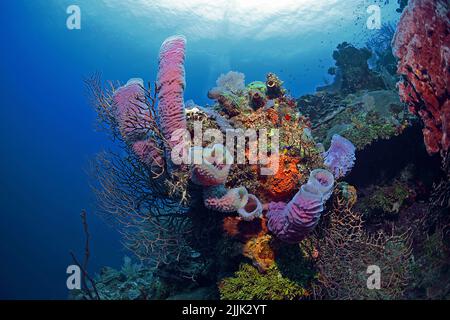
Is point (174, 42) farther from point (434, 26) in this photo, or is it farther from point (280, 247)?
point (434, 26)

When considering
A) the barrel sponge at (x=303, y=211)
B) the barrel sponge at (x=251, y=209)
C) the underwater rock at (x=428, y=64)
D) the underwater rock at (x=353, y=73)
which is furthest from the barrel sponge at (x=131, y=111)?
the underwater rock at (x=353, y=73)

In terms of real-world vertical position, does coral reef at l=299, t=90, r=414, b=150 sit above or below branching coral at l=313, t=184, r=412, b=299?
above

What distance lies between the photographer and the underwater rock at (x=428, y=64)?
3957 mm

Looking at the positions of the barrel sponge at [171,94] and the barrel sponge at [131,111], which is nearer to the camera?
the barrel sponge at [171,94]

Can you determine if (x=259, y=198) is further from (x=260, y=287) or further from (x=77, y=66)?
(x=77, y=66)

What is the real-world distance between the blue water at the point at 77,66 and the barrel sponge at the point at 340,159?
45.3ft

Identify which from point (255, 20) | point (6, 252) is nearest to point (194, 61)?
point (255, 20)

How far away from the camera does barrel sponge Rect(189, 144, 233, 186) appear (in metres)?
3.05

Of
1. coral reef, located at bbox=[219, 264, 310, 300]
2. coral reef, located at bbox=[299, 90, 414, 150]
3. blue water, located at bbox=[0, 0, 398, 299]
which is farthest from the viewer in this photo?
blue water, located at bbox=[0, 0, 398, 299]

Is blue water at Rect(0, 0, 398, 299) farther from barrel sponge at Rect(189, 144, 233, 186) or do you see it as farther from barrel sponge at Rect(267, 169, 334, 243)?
barrel sponge at Rect(189, 144, 233, 186)

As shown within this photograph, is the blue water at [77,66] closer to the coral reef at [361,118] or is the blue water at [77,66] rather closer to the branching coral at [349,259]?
the coral reef at [361,118]

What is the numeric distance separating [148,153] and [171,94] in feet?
2.84

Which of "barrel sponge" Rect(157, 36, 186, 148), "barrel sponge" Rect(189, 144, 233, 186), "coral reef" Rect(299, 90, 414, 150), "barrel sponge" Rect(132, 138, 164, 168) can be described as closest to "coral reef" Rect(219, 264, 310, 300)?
"barrel sponge" Rect(189, 144, 233, 186)

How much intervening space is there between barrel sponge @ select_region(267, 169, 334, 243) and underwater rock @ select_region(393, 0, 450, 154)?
7.02 feet
